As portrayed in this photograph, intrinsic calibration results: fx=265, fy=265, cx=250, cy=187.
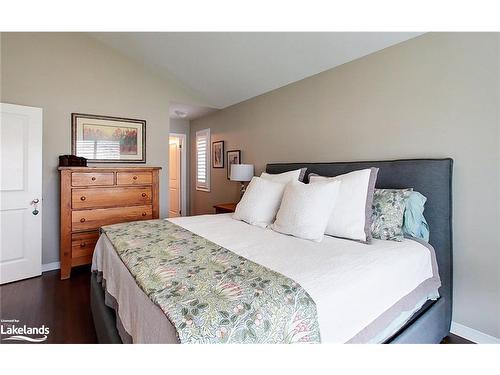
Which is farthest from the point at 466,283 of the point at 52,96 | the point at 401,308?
the point at 52,96

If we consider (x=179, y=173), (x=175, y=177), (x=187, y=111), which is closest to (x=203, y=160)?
(x=179, y=173)

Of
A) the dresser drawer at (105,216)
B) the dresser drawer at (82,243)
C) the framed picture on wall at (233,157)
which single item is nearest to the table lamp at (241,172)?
the framed picture on wall at (233,157)

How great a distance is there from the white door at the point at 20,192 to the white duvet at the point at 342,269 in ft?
7.04

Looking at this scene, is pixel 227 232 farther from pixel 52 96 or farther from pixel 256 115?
pixel 52 96

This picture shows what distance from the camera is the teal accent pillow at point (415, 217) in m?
1.90

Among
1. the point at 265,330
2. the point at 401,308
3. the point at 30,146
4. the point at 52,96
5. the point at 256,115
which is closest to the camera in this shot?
the point at 265,330

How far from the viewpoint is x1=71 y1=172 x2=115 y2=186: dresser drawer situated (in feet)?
9.62

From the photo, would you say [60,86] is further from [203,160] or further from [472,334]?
[472,334]

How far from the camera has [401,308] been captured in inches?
57.3

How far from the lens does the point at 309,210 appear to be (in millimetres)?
1858

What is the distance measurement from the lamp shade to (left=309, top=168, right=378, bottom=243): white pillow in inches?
73.9

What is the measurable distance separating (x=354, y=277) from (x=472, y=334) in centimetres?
137
